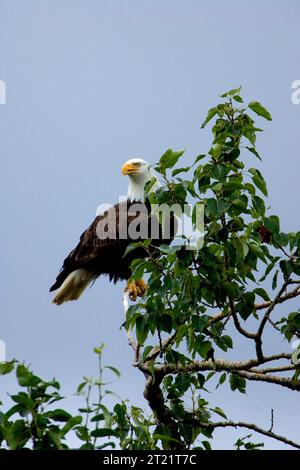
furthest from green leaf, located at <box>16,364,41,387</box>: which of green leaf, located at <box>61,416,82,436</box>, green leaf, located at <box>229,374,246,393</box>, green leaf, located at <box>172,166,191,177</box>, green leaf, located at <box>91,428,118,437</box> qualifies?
green leaf, located at <box>229,374,246,393</box>

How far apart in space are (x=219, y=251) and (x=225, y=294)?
30cm

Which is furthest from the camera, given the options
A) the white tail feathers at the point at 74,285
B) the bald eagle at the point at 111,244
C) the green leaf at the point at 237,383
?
the white tail feathers at the point at 74,285

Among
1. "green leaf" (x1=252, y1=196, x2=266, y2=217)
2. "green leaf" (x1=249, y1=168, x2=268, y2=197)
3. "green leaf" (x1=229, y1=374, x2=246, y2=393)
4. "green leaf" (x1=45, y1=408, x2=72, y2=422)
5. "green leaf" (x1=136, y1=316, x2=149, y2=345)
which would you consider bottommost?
"green leaf" (x1=45, y1=408, x2=72, y2=422)

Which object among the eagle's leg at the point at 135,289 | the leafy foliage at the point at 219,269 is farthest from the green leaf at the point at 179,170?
the eagle's leg at the point at 135,289

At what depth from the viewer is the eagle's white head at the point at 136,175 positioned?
10.5 meters

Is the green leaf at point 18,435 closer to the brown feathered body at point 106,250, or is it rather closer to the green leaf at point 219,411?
the green leaf at point 219,411

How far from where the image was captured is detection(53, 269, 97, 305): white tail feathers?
1064cm

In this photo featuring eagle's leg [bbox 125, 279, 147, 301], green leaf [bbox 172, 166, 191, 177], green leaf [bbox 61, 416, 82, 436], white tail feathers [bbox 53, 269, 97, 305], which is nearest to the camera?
green leaf [bbox 61, 416, 82, 436]

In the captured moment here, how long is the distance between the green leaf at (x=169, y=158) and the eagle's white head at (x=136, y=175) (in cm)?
459

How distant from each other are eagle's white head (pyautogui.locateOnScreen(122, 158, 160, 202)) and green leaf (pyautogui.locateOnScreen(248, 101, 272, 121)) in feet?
13.9

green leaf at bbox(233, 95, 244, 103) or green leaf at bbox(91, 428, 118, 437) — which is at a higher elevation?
green leaf at bbox(233, 95, 244, 103)

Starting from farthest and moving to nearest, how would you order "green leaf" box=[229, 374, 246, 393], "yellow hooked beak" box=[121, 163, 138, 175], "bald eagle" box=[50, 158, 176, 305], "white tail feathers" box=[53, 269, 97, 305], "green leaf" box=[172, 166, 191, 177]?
"white tail feathers" box=[53, 269, 97, 305] → "yellow hooked beak" box=[121, 163, 138, 175] → "bald eagle" box=[50, 158, 176, 305] → "green leaf" box=[229, 374, 246, 393] → "green leaf" box=[172, 166, 191, 177]

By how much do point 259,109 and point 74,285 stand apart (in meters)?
4.72

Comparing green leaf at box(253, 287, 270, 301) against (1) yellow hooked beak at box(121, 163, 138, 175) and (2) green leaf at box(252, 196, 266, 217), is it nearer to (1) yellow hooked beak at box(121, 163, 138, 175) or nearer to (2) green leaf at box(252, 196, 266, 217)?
(2) green leaf at box(252, 196, 266, 217)
